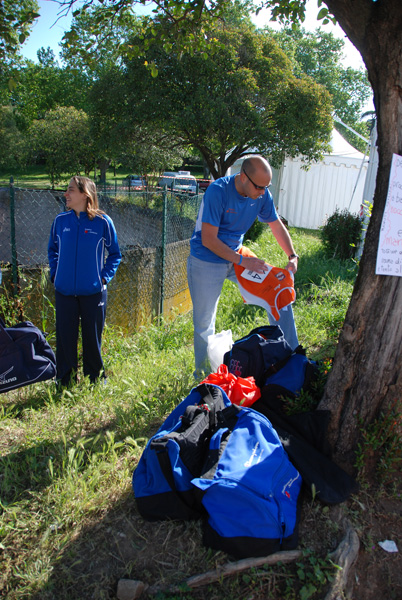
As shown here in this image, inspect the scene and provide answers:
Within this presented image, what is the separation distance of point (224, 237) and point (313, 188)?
1471 cm

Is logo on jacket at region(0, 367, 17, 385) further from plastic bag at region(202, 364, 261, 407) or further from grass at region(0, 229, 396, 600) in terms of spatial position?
plastic bag at region(202, 364, 261, 407)

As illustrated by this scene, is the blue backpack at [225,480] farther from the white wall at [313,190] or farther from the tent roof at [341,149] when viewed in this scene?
the tent roof at [341,149]

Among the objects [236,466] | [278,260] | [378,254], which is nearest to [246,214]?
[378,254]

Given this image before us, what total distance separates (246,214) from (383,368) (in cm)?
167

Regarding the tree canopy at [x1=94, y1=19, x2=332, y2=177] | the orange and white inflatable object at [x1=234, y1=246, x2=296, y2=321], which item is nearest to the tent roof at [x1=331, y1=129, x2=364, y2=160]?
the tree canopy at [x1=94, y1=19, x2=332, y2=177]

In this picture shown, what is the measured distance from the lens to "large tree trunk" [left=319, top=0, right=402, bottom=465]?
2.19m

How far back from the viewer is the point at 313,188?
17.1m

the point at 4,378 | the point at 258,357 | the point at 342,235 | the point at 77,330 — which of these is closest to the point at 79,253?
the point at 77,330

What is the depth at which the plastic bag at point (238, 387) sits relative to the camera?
2666 mm

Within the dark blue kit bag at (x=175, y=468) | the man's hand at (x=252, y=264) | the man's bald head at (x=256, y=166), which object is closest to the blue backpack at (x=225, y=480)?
the dark blue kit bag at (x=175, y=468)

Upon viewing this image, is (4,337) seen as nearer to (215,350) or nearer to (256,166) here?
(215,350)

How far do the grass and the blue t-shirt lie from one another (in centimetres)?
115

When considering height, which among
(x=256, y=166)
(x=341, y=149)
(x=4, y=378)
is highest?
(x=341, y=149)

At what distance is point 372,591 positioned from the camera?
2020 millimetres
